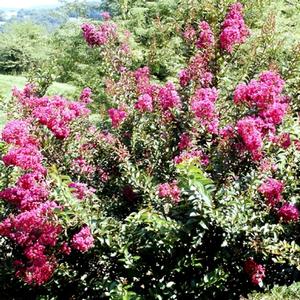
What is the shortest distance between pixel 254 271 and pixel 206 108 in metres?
1.13

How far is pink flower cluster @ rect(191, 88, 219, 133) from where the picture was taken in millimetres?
3205

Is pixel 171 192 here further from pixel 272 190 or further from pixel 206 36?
pixel 206 36

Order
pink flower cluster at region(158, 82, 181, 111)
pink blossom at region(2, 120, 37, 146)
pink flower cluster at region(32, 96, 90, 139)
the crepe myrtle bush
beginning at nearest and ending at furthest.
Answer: the crepe myrtle bush, pink blossom at region(2, 120, 37, 146), pink flower cluster at region(32, 96, 90, 139), pink flower cluster at region(158, 82, 181, 111)

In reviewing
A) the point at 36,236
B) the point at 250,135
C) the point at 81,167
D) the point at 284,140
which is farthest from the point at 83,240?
the point at 284,140

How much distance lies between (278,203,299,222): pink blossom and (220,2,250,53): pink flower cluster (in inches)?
66.2

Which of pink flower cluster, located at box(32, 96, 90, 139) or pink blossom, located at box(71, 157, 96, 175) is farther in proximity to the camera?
pink blossom, located at box(71, 157, 96, 175)

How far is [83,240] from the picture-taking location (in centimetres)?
270

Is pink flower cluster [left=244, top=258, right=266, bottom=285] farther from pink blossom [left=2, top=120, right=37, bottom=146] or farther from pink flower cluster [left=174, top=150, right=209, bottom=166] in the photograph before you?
pink blossom [left=2, top=120, right=37, bottom=146]

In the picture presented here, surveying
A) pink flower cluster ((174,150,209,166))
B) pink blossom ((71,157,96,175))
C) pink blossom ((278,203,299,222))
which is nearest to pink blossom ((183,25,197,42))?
pink flower cluster ((174,150,209,166))

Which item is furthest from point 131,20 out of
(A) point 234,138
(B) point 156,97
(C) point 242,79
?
(A) point 234,138

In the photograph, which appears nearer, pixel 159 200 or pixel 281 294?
pixel 159 200

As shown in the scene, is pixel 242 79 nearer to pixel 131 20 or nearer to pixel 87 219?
pixel 87 219

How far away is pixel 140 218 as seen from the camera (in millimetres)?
2881

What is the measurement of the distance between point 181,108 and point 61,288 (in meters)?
1.61
